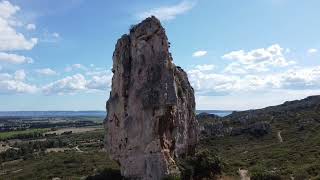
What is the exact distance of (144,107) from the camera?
3988cm

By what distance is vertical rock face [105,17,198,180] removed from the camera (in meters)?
39.4

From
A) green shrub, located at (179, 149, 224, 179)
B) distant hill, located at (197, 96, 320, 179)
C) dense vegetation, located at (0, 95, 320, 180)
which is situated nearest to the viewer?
green shrub, located at (179, 149, 224, 179)

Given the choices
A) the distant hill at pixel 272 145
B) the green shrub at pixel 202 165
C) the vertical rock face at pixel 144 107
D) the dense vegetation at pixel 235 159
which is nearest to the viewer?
the vertical rock face at pixel 144 107

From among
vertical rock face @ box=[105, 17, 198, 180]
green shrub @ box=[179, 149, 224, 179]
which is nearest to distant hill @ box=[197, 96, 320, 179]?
green shrub @ box=[179, 149, 224, 179]

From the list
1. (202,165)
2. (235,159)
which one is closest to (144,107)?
(202,165)

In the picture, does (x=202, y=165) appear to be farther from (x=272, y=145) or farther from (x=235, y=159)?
(x=272, y=145)

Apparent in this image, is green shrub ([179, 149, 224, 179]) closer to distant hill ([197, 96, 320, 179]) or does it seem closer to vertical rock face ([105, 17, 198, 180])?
vertical rock face ([105, 17, 198, 180])

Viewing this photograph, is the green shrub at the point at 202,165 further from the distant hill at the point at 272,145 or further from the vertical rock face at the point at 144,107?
the distant hill at the point at 272,145

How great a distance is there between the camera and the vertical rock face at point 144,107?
3941cm

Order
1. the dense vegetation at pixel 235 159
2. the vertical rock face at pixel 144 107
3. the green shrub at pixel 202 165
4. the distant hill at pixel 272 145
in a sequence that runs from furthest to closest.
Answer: the distant hill at pixel 272 145 < the dense vegetation at pixel 235 159 < the green shrub at pixel 202 165 < the vertical rock face at pixel 144 107

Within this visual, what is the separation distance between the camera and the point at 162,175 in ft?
126

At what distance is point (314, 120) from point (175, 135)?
70.9 metres

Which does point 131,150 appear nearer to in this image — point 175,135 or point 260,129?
point 175,135

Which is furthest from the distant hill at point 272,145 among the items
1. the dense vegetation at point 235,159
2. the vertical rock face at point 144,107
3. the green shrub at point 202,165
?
the vertical rock face at point 144,107
